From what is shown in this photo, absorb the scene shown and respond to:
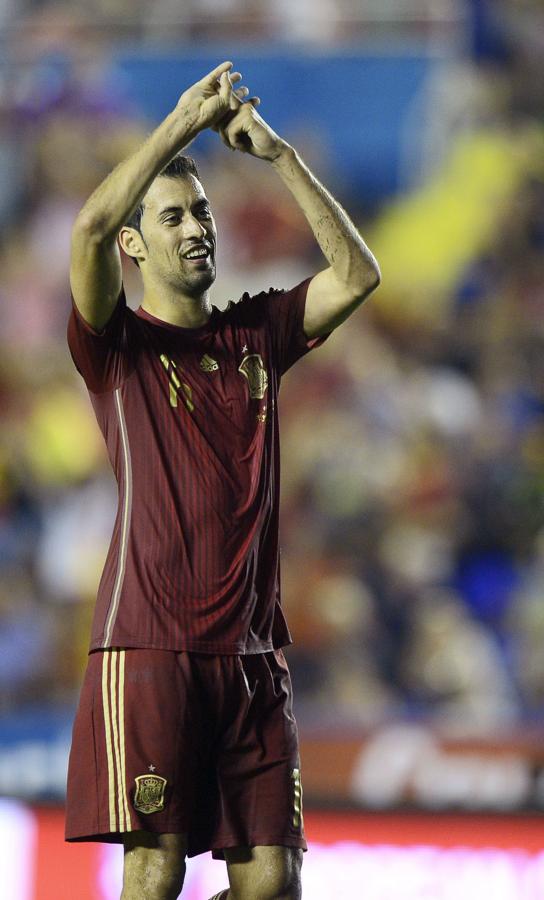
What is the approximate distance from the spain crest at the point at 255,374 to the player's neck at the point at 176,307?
0.14 m

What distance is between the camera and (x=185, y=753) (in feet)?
9.47

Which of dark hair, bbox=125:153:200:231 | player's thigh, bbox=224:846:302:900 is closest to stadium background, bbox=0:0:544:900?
player's thigh, bbox=224:846:302:900

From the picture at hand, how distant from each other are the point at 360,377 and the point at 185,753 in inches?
178

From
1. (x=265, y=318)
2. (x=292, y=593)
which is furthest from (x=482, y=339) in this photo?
(x=265, y=318)

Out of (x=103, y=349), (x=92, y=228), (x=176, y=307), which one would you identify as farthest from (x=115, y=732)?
(x=92, y=228)

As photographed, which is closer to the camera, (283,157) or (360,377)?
(283,157)

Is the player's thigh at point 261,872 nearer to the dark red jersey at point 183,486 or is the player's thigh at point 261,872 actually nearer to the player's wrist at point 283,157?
the dark red jersey at point 183,486

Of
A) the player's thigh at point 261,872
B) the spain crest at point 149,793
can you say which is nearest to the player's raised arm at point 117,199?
the spain crest at point 149,793

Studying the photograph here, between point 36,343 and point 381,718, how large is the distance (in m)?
2.77

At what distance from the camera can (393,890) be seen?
5.31m

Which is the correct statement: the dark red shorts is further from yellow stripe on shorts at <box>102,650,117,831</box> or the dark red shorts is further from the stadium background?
the stadium background

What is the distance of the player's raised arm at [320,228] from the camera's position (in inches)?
115

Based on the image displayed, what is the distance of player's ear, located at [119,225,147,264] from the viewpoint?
3.08 metres

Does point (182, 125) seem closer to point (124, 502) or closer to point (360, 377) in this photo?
point (124, 502)
